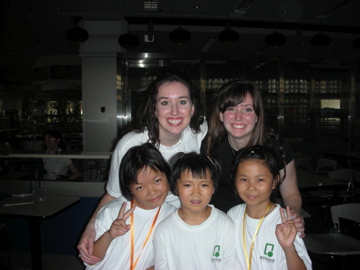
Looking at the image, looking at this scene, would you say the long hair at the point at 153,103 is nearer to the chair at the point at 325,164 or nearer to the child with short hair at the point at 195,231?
the child with short hair at the point at 195,231

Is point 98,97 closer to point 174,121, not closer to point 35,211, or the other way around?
point 35,211

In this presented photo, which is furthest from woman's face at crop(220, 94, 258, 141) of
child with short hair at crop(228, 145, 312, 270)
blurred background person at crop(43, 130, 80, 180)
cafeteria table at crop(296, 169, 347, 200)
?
blurred background person at crop(43, 130, 80, 180)

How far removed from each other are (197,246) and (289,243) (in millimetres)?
458

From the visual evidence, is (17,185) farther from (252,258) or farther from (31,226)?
(252,258)

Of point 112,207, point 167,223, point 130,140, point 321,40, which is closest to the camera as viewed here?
point 167,223

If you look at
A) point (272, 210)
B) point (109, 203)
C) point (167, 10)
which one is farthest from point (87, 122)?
point (272, 210)

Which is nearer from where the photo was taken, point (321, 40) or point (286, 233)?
point (286, 233)

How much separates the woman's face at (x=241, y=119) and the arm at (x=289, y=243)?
578 millimetres

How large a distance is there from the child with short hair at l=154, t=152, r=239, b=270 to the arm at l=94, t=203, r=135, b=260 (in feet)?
0.63

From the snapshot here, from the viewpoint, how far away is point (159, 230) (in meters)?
1.58

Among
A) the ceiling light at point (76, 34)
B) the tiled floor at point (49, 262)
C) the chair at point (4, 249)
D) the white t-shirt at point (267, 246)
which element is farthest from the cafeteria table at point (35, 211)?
the ceiling light at point (76, 34)

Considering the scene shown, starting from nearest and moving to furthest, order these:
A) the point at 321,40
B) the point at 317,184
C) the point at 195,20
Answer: the point at 317,184
the point at 321,40
the point at 195,20

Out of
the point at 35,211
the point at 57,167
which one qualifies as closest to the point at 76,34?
the point at 57,167

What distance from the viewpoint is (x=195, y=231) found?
1538 millimetres
